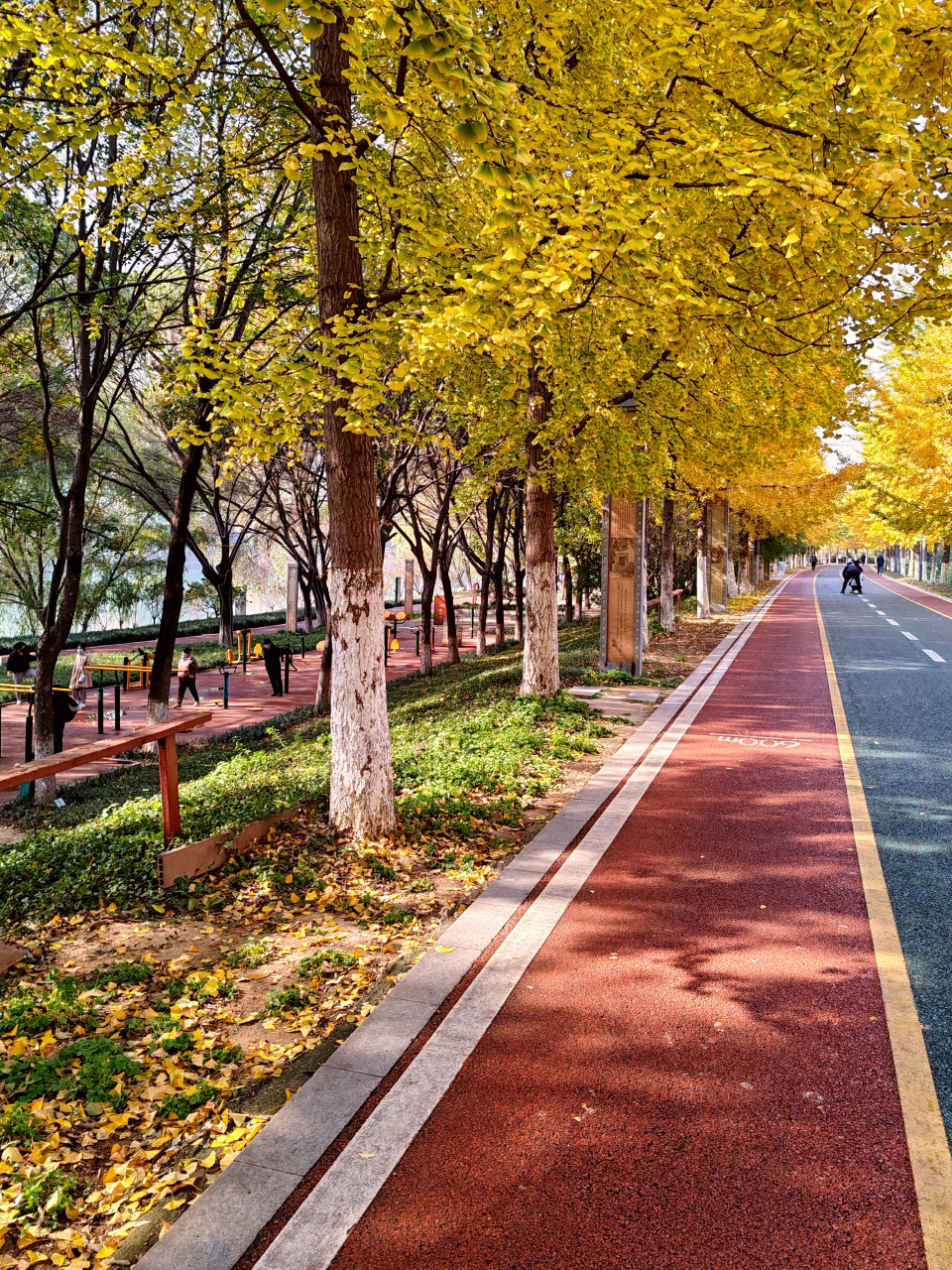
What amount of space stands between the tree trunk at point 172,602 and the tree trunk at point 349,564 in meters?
7.82

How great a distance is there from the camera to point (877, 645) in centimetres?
2084

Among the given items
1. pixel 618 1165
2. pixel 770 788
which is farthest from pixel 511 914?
pixel 770 788

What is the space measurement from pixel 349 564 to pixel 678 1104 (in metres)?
4.46

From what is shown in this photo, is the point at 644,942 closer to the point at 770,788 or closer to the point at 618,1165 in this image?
the point at 618,1165

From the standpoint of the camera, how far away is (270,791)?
796cm

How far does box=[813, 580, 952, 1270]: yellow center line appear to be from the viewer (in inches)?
118

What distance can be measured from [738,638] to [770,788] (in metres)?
15.5

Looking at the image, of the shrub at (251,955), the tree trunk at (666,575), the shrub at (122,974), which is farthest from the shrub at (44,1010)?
the tree trunk at (666,575)

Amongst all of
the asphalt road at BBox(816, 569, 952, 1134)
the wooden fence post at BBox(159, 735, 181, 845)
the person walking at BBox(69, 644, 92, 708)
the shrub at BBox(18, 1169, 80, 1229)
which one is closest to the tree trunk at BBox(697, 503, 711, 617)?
the asphalt road at BBox(816, 569, 952, 1134)

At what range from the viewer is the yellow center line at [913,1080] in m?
2.99

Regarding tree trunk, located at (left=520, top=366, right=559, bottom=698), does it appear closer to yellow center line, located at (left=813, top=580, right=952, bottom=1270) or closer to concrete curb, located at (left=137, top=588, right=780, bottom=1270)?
concrete curb, located at (left=137, top=588, right=780, bottom=1270)

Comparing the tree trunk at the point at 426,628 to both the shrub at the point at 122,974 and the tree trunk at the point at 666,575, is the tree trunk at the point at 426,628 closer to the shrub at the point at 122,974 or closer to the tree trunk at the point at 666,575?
the tree trunk at the point at 666,575

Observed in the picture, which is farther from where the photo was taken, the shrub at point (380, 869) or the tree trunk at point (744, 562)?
the tree trunk at point (744, 562)

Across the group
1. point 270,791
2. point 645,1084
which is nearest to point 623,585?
point 270,791
